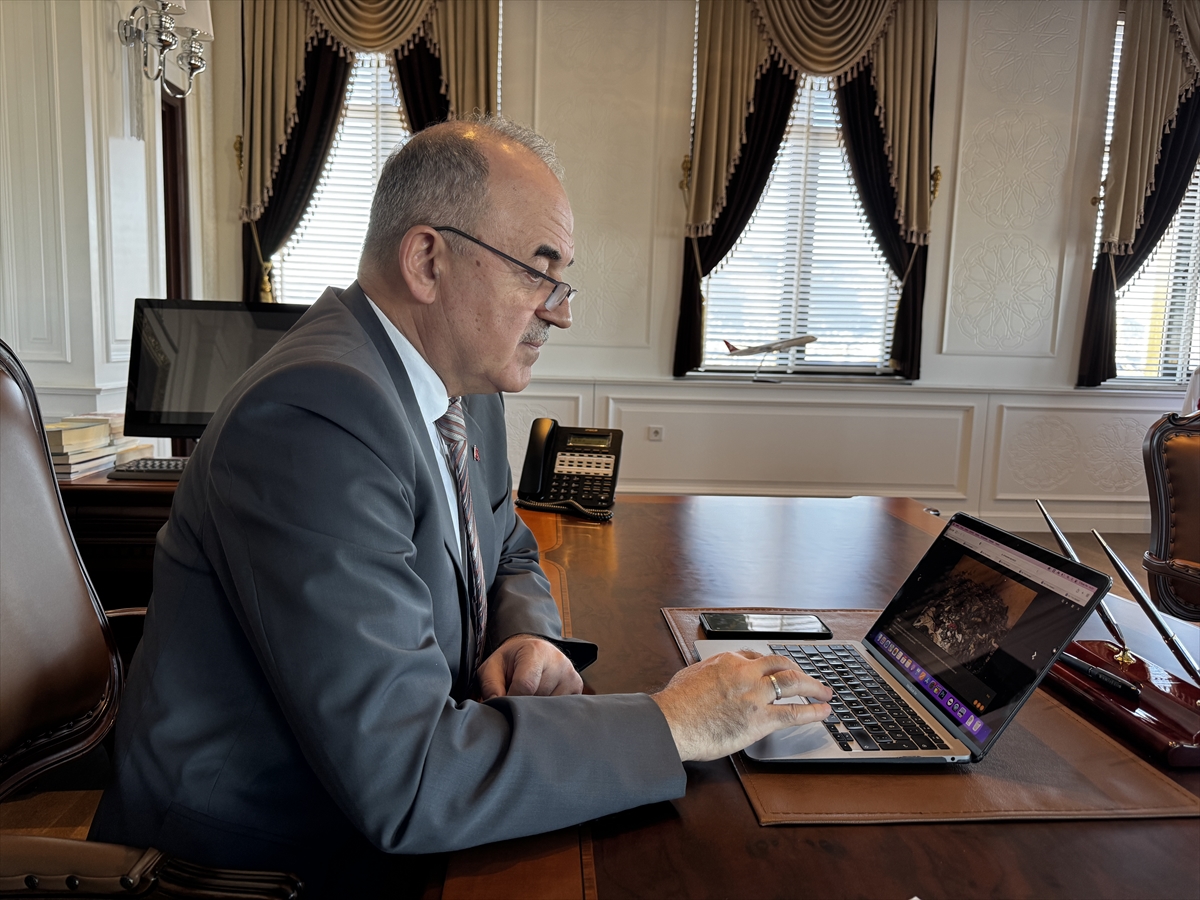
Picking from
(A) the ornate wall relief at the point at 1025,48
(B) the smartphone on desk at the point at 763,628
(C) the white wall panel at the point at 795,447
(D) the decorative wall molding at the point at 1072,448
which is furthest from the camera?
(D) the decorative wall molding at the point at 1072,448

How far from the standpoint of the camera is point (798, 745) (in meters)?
0.83

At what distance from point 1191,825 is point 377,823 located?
72cm

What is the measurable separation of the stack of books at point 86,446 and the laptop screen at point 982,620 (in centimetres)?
225

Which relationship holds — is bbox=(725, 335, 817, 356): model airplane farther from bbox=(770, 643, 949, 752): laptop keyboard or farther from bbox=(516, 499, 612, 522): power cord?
bbox=(770, 643, 949, 752): laptop keyboard

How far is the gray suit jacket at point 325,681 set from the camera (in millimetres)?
725

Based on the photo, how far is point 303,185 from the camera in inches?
193

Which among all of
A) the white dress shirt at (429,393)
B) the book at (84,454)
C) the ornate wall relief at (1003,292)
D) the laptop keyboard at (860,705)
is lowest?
the laptop keyboard at (860,705)

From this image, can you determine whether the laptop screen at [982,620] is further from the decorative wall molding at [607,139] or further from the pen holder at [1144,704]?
the decorative wall molding at [607,139]

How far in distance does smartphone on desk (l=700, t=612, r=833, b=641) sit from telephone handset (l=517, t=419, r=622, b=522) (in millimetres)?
794

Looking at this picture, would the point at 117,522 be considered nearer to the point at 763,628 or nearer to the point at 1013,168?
the point at 763,628

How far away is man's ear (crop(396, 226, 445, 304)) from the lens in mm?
1034

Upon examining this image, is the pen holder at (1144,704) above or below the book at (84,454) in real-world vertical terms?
below

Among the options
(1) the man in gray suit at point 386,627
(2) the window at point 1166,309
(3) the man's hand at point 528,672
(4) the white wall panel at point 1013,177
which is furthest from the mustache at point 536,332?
(2) the window at point 1166,309

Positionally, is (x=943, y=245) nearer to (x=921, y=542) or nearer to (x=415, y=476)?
(x=921, y=542)
